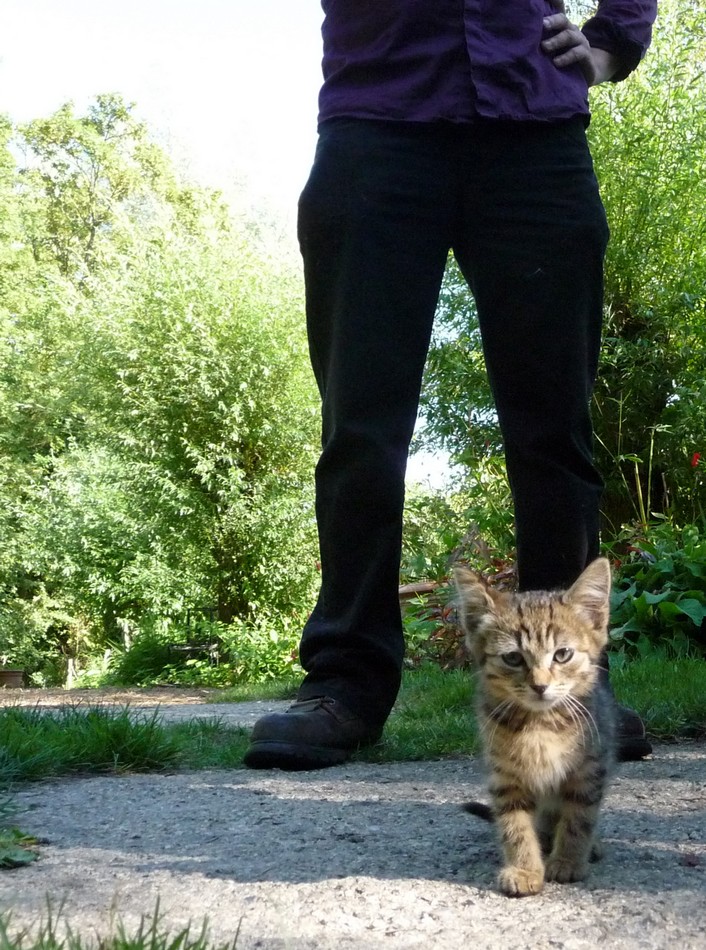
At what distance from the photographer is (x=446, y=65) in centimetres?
288

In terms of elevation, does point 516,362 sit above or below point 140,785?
above

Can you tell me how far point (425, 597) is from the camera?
784 centimetres

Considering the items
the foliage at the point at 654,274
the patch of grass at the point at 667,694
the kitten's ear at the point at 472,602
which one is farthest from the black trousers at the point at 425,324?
the foliage at the point at 654,274

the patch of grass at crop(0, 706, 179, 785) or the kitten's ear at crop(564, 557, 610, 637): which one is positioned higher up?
the kitten's ear at crop(564, 557, 610, 637)

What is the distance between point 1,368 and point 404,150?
21.0m

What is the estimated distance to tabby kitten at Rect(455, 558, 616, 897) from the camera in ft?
6.02

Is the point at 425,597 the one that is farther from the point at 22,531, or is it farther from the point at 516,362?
the point at 22,531

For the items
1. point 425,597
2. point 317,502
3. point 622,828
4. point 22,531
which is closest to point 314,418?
point 425,597

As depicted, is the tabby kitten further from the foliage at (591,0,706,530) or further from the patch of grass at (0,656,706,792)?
the foliage at (591,0,706,530)

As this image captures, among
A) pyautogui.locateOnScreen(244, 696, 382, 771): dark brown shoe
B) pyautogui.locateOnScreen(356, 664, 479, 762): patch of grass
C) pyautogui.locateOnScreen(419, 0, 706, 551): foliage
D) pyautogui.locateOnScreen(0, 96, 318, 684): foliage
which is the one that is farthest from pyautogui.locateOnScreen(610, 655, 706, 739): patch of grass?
pyautogui.locateOnScreen(0, 96, 318, 684): foliage

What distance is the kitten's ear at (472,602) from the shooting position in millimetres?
2084

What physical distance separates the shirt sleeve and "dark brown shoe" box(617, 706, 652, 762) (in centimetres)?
197

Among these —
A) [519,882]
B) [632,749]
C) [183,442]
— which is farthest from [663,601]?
[183,442]

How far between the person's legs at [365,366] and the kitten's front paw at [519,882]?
1.20 meters
